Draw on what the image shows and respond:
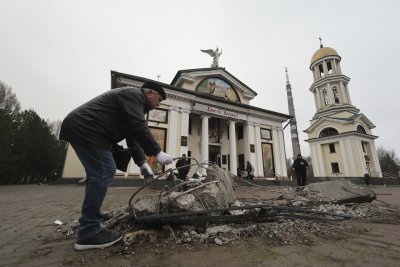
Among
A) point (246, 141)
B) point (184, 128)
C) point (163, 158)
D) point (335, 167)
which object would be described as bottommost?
point (163, 158)

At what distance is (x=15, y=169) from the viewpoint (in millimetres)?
22172

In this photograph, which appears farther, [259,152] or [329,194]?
[259,152]

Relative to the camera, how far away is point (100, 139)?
2.27 metres

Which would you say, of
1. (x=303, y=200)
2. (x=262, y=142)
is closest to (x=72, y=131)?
(x=303, y=200)

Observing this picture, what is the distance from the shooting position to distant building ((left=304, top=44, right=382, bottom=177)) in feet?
94.9

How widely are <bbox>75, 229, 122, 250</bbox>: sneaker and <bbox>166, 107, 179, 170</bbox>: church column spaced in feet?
45.0

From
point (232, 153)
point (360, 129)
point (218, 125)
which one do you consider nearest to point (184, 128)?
point (232, 153)

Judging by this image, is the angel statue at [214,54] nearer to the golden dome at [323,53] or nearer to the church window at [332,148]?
the golden dome at [323,53]

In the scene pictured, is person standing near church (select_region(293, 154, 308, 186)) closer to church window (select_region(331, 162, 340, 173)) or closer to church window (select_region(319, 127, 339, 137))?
church window (select_region(331, 162, 340, 173))

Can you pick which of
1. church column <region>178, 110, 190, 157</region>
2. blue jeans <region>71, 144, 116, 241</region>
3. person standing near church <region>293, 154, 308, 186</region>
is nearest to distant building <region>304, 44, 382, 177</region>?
person standing near church <region>293, 154, 308, 186</region>

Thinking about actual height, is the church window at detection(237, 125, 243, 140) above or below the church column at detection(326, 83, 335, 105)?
below

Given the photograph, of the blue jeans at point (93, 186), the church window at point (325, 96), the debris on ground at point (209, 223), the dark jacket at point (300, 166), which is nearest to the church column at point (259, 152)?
the dark jacket at point (300, 166)

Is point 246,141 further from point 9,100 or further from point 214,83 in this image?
point 9,100

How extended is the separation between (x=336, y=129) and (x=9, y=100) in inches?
1864
